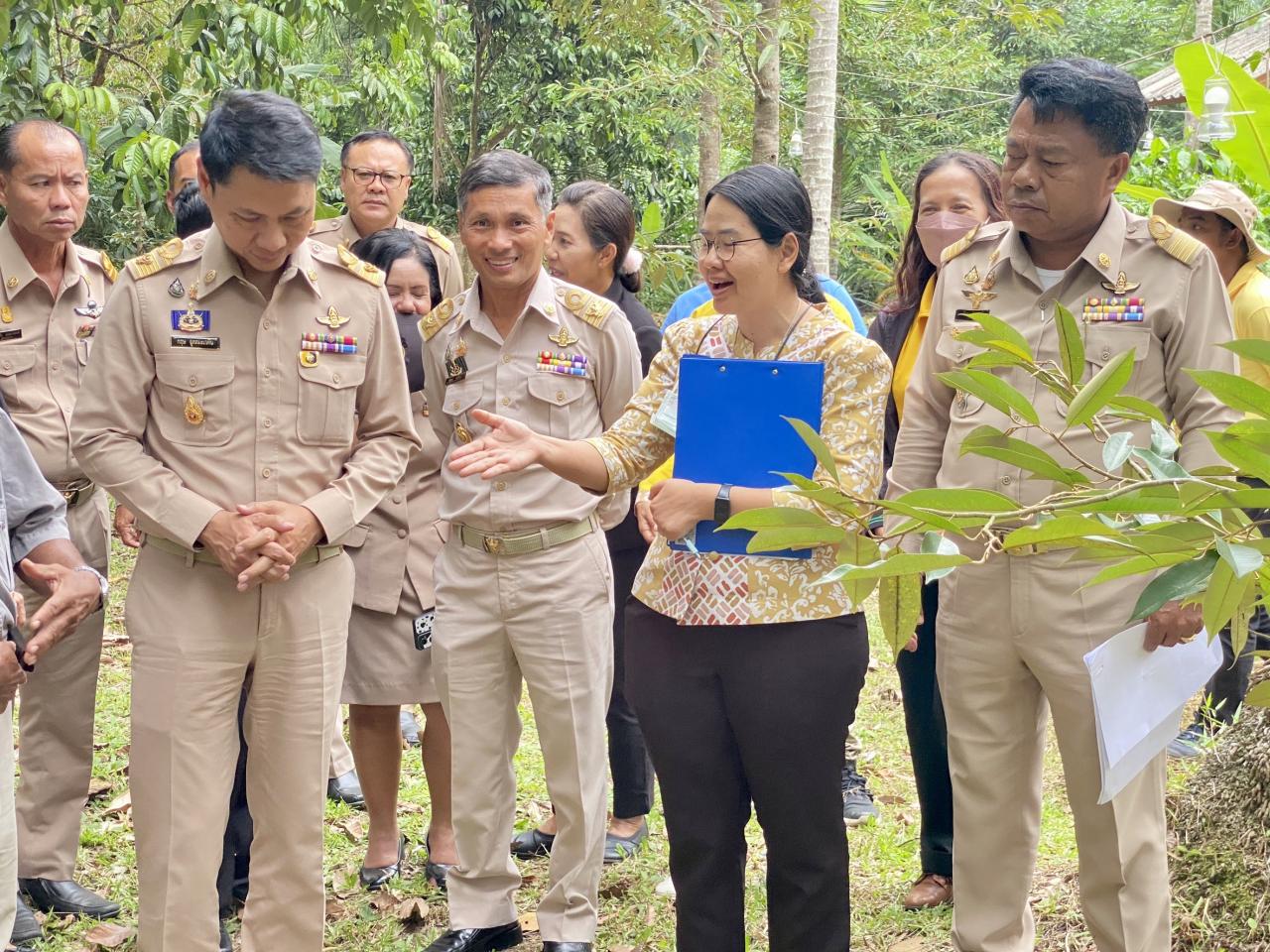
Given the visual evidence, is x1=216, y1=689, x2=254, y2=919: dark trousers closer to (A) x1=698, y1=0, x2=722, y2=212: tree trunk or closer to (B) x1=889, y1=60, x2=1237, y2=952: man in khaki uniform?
(B) x1=889, y1=60, x2=1237, y2=952: man in khaki uniform

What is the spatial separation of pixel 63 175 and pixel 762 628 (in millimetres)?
2435

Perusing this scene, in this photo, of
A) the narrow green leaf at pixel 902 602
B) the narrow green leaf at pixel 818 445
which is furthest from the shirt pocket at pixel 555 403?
the narrow green leaf at pixel 818 445

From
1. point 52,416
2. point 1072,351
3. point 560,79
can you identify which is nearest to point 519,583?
point 52,416

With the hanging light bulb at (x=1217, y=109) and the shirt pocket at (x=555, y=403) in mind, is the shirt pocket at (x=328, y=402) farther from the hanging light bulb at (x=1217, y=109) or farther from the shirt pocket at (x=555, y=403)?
the hanging light bulb at (x=1217, y=109)

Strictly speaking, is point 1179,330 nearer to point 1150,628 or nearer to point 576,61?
point 1150,628

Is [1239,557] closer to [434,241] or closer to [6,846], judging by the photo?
[6,846]

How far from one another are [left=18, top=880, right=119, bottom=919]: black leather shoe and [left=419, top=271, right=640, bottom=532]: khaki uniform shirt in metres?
1.38

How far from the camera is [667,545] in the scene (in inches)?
111

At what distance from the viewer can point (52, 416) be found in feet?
12.2

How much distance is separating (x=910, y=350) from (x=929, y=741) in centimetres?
101

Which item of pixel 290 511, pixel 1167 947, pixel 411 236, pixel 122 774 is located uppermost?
pixel 411 236

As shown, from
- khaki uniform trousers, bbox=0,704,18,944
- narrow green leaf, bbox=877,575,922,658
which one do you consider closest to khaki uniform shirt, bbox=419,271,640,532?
khaki uniform trousers, bbox=0,704,18,944

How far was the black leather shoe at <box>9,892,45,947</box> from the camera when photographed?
3.40 m

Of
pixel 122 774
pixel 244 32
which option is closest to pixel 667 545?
pixel 122 774
